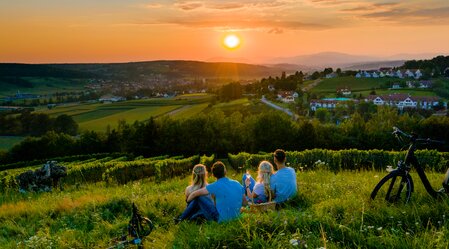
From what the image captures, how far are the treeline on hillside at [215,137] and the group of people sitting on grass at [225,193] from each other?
47.3 m

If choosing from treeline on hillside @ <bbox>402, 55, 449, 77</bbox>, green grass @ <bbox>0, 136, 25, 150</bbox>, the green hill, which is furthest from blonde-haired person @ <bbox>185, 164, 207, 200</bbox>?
treeline on hillside @ <bbox>402, 55, 449, 77</bbox>

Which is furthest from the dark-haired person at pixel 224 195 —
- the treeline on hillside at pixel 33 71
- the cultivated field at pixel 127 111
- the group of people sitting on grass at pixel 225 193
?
the treeline on hillside at pixel 33 71

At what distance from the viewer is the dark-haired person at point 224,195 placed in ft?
23.6

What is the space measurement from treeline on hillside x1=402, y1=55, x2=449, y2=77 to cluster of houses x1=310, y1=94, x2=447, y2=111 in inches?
1331

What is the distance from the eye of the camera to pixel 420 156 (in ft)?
73.8

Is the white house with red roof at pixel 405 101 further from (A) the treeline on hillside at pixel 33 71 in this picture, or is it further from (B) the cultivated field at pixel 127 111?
(A) the treeline on hillside at pixel 33 71

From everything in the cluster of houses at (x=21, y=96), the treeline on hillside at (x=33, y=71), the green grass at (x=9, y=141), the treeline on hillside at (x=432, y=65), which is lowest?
the green grass at (x=9, y=141)

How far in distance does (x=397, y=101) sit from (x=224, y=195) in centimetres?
10279

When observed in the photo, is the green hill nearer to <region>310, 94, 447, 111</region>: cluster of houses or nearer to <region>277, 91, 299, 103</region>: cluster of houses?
<region>310, 94, 447, 111</region>: cluster of houses

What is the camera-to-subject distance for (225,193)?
7.30 meters

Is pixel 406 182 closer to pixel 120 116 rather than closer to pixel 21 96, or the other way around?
pixel 120 116

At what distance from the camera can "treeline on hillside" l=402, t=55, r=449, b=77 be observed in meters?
130

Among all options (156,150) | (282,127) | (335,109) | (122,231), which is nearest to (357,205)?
(122,231)

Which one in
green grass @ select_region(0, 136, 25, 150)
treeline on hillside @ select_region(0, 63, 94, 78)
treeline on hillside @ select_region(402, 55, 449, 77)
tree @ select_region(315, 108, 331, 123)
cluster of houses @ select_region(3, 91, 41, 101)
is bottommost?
green grass @ select_region(0, 136, 25, 150)
